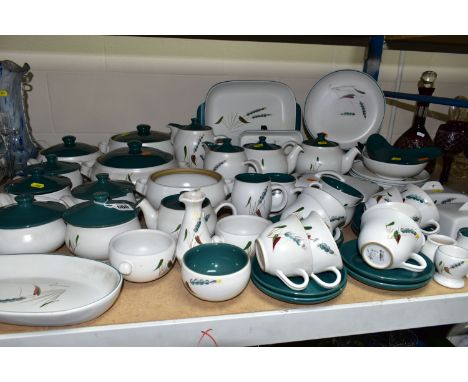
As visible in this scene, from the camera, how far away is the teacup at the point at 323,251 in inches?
24.1

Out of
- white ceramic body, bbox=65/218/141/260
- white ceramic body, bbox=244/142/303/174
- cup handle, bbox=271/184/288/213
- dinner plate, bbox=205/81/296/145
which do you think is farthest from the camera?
dinner plate, bbox=205/81/296/145

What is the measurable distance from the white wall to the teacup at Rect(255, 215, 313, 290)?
880 millimetres

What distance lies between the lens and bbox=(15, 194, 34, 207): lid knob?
66cm

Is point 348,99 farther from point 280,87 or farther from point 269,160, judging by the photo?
point 269,160

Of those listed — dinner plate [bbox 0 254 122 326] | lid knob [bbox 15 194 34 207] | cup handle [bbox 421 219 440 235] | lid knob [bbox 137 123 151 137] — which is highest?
lid knob [bbox 137 123 151 137]

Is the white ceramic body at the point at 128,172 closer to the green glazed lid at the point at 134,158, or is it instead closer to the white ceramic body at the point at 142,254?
the green glazed lid at the point at 134,158

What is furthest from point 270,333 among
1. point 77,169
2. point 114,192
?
point 77,169

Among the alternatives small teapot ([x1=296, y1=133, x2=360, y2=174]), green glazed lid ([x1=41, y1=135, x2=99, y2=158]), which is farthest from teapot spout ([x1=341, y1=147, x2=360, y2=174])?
green glazed lid ([x1=41, y1=135, x2=99, y2=158])

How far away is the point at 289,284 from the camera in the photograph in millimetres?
580

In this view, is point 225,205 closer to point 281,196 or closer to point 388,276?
point 281,196

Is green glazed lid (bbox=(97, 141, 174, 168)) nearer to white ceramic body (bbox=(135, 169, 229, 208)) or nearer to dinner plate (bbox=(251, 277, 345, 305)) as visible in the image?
white ceramic body (bbox=(135, 169, 229, 208))

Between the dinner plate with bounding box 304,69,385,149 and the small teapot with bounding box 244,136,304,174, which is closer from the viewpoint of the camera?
the small teapot with bounding box 244,136,304,174

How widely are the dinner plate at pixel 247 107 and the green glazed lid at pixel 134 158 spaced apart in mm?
347

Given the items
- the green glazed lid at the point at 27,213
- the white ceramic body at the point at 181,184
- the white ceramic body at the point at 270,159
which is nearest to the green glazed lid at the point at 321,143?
the white ceramic body at the point at 270,159
